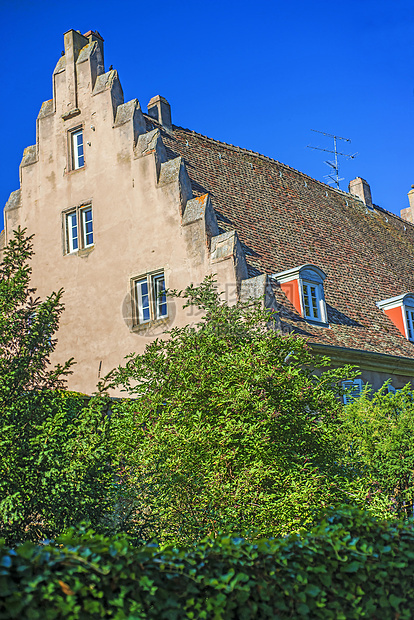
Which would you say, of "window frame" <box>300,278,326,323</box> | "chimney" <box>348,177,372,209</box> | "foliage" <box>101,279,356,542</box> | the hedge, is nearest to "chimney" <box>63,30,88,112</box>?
"window frame" <box>300,278,326,323</box>

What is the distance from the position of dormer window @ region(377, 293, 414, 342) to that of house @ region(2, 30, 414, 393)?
0.14ft

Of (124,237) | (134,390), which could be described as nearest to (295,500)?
(134,390)

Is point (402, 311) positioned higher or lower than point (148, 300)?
higher

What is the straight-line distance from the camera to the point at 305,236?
23.4m

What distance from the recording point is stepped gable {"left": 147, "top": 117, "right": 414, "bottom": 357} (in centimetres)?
2030

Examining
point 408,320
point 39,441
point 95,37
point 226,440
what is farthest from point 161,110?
point 39,441

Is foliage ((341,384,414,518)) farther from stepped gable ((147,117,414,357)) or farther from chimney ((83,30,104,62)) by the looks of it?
chimney ((83,30,104,62))

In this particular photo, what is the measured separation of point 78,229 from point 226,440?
12.3 meters

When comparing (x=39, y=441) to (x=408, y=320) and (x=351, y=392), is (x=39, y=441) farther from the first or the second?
(x=408, y=320)

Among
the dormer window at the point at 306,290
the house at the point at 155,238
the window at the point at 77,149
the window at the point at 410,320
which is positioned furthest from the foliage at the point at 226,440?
the window at the point at 410,320

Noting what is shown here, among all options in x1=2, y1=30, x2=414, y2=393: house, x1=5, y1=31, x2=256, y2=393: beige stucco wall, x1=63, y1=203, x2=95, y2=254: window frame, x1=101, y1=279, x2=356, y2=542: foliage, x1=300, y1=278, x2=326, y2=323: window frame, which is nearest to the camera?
x1=101, y1=279, x2=356, y2=542: foliage

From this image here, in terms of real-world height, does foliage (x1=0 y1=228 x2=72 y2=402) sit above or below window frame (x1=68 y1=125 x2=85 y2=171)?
below

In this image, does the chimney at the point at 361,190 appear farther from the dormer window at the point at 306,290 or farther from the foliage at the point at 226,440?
the foliage at the point at 226,440

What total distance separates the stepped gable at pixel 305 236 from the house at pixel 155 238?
61 mm
